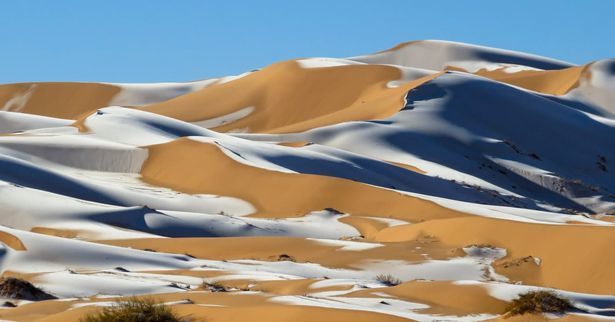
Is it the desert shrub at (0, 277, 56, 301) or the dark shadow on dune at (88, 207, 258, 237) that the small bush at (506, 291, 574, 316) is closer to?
the desert shrub at (0, 277, 56, 301)

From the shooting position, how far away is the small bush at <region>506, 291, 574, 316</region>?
1494 centimetres

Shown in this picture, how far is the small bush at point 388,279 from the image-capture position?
67.6 feet

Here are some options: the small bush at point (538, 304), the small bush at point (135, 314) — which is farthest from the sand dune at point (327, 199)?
the small bush at point (135, 314)

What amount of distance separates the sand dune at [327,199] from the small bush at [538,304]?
11.2 inches

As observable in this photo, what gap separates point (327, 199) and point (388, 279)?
1494 cm

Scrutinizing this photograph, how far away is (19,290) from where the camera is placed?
17328 mm

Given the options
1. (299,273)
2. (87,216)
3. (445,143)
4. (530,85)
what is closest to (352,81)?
(530,85)

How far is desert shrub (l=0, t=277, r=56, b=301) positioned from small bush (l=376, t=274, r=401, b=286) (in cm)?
578

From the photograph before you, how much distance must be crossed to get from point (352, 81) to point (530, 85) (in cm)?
1231

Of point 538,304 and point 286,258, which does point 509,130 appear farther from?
point 538,304

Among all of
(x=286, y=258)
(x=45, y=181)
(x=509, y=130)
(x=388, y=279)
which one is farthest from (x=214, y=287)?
(x=509, y=130)

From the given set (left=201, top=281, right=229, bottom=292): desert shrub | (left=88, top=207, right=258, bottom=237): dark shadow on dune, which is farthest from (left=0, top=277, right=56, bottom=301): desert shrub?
(left=88, top=207, right=258, bottom=237): dark shadow on dune

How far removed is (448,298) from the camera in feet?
54.4

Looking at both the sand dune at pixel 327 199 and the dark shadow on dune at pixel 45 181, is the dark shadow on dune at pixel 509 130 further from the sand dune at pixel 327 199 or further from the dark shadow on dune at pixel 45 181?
the dark shadow on dune at pixel 45 181
